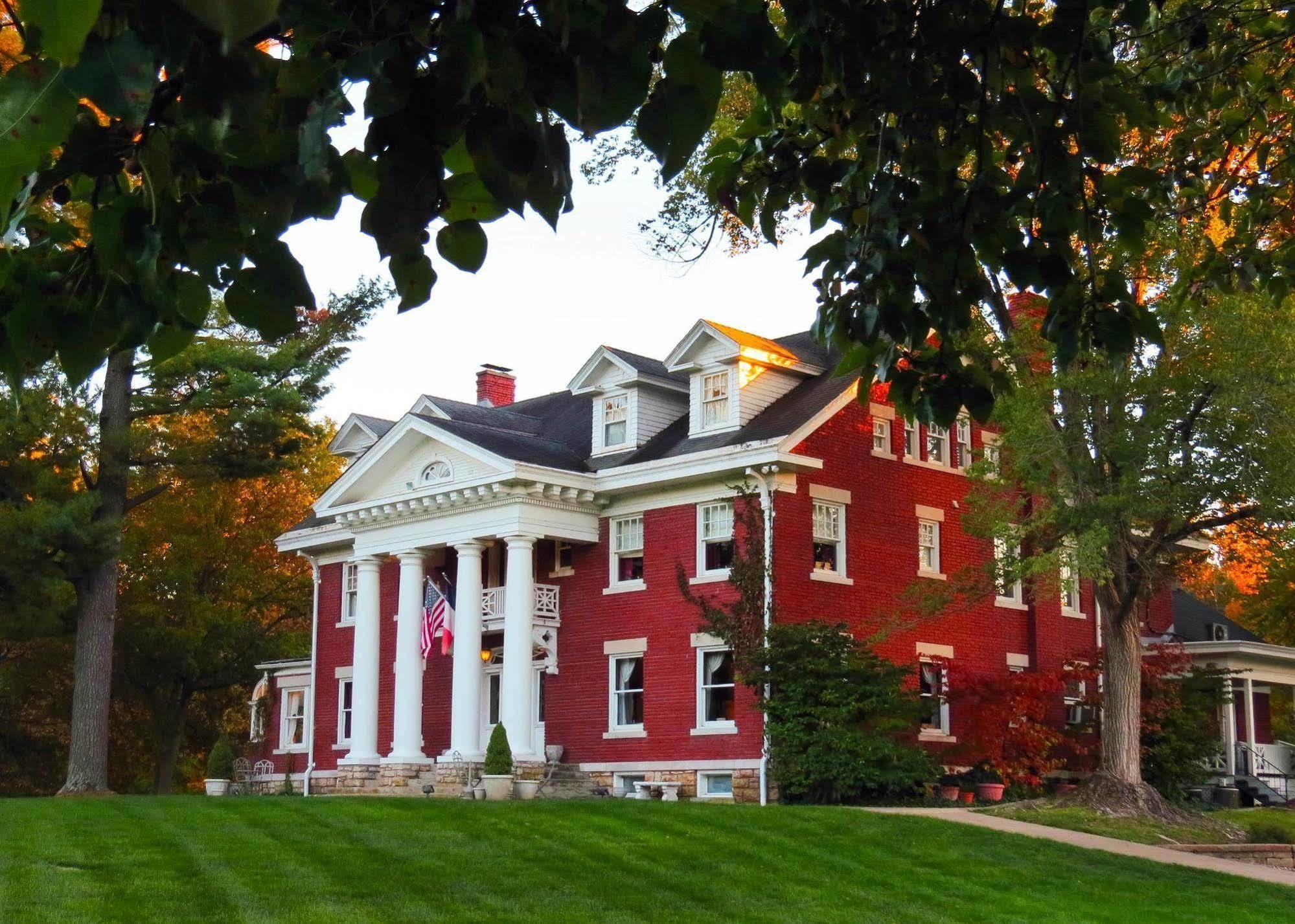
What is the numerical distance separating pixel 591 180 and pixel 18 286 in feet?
60.5

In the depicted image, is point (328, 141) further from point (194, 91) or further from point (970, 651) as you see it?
point (970, 651)

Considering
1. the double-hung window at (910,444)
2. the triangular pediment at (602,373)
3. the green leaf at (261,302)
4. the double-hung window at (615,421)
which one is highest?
the triangular pediment at (602,373)

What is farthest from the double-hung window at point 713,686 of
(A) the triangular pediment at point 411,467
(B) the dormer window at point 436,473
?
(B) the dormer window at point 436,473

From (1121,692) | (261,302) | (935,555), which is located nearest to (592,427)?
(935,555)

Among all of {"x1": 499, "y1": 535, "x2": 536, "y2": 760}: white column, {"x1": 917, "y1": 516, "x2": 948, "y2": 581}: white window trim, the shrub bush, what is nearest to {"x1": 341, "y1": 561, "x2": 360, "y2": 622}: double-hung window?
{"x1": 499, "y1": 535, "x2": 536, "y2": 760}: white column

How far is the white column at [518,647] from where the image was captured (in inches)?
1150

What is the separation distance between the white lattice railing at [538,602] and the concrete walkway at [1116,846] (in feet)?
32.4

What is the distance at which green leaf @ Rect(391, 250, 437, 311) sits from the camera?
3.42 meters

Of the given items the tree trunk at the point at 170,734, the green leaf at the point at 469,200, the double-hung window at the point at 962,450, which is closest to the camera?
the green leaf at the point at 469,200

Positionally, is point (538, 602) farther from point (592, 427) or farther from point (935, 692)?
point (935, 692)

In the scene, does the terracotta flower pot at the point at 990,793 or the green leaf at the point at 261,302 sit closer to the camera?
the green leaf at the point at 261,302

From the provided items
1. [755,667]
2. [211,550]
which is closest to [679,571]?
[755,667]

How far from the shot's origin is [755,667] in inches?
1062

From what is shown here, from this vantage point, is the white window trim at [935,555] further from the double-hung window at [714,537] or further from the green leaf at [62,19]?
the green leaf at [62,19]
